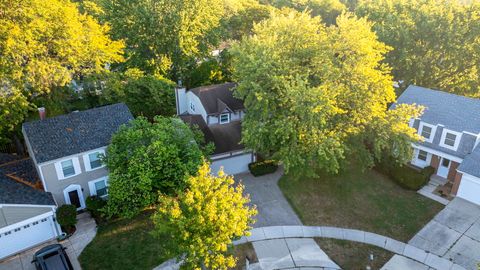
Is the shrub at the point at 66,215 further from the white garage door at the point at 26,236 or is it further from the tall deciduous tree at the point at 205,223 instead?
the tall deciduous tree at the point at 205,223

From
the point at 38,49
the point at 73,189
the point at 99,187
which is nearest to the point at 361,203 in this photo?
the point at 99,187

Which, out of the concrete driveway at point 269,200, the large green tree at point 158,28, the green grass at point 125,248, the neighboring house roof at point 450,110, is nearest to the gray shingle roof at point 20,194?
the green grass at point 125,248

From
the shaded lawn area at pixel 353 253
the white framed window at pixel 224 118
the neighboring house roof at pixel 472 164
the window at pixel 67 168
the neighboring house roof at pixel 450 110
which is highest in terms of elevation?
the neighboring house roof at pixel 450 110

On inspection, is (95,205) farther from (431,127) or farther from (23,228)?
(431,127)

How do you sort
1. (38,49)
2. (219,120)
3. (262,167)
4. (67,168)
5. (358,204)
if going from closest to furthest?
(67,168)
(38,49)
(358,204)
(262,167)
(219,120)

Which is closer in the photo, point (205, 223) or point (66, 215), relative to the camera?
point (205, 223)

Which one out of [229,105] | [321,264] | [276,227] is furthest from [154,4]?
[321,264]

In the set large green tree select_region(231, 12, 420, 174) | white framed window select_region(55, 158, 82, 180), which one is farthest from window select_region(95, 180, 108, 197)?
large green tree select_region(231, 12, 420, 174)
